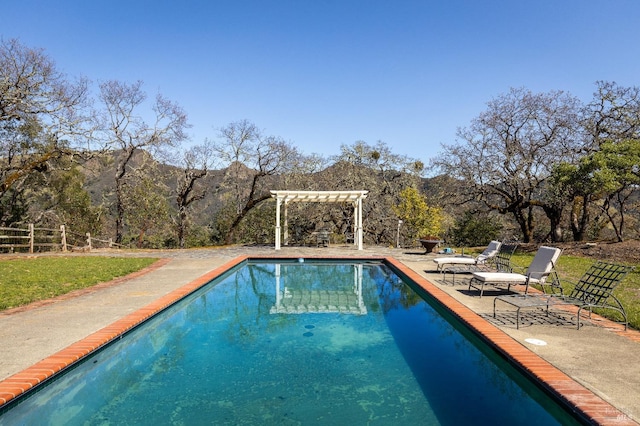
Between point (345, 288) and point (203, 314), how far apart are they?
373 centimetres

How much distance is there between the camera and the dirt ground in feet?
37.7

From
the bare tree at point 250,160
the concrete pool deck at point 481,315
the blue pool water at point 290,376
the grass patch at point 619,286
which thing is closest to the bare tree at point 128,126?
the bare tree at point 250,160

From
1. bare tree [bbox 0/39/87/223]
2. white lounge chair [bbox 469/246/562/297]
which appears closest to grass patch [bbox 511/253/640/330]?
white lounge chair [bbox 469/246/562/297]

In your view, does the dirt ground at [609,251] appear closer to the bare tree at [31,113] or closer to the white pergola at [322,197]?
the white pergola at [322,197]

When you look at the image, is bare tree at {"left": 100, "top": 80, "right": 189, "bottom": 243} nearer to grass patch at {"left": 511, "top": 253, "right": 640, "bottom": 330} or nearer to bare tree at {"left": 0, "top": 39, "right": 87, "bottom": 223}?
bare tree at {"left": 0, "top": 39, "right": 87, "bottom": 223}

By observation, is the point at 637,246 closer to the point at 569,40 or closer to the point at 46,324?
the point at 569,40

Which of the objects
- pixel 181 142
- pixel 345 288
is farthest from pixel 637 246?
pixel 181 142

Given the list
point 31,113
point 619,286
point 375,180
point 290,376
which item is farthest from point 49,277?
point 375,180

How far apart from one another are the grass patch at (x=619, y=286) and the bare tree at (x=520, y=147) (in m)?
3.64

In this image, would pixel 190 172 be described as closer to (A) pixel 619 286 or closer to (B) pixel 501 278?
(B) pixel 501 278

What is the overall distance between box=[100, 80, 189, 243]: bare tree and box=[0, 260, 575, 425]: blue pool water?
55.7 feet

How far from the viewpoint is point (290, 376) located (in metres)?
4.18

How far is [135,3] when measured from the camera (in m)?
14.5

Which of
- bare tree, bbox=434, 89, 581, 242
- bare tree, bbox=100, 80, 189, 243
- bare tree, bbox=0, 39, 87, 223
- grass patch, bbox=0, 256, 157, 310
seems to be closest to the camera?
grass patch, bbox=0, 256, 157, 310
